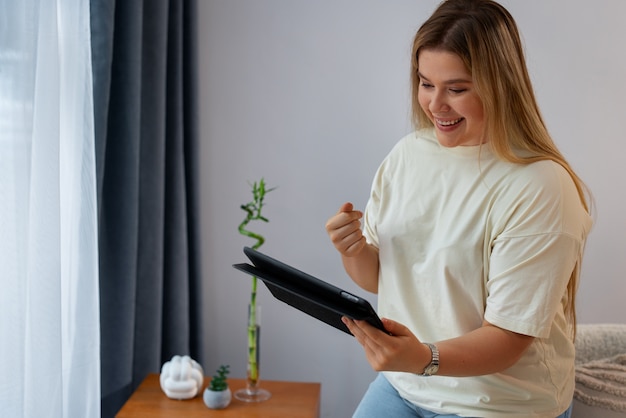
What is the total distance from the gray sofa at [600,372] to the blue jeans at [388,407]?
25 centimetres

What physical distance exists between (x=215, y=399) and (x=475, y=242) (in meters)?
0.89

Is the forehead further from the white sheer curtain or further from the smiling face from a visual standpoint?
the white sheer curtain

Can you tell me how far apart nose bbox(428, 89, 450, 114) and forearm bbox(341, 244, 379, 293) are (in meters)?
0.34

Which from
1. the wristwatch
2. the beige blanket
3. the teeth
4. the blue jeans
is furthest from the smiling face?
the beige blanket

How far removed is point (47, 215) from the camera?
1.54 m

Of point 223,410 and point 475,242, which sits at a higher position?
point 475,242

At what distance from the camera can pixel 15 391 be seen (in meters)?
1.47

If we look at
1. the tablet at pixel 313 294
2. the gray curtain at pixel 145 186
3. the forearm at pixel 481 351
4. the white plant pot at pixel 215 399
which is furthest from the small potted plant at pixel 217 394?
the forearm at pixel 481 351

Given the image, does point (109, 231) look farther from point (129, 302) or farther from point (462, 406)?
point (462, 406)

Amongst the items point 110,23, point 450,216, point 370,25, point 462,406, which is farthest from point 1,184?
point 370,25

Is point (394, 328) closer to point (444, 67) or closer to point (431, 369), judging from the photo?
point (431, 369)

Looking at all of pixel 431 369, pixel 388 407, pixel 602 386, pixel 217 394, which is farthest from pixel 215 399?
pixel 602 386

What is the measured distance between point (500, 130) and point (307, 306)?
45cm

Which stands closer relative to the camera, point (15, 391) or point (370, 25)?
point (15, 391)
